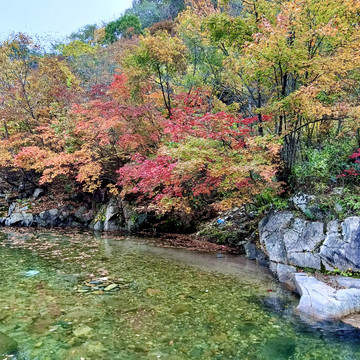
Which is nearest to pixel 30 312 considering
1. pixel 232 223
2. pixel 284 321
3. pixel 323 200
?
pixel 284 321

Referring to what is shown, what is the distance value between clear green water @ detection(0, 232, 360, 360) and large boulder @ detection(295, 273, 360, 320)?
0.26 m

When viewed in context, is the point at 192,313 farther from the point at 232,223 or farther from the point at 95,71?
the point at 95,71

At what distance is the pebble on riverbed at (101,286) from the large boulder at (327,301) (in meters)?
3.60

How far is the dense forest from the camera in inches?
259

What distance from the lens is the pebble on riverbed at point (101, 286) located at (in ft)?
18.0

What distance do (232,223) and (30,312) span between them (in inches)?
292

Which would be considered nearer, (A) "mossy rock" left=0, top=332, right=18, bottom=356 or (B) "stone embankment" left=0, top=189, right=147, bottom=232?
(A) "mossy rock" left=0, top=332, right=18, bottom=356

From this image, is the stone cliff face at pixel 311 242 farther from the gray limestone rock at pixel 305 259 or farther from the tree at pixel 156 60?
the tree at pixel 156 60

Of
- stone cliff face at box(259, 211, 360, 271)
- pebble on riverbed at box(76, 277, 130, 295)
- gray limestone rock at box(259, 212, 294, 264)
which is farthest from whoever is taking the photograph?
gray limestone rock at box(259, 212, 294, 264)

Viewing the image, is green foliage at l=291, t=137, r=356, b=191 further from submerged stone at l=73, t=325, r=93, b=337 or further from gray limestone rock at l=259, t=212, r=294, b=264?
submerged stone at l=73, t=325, r=93, b=337

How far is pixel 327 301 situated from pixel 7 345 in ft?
16.7

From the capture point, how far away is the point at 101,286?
575cm

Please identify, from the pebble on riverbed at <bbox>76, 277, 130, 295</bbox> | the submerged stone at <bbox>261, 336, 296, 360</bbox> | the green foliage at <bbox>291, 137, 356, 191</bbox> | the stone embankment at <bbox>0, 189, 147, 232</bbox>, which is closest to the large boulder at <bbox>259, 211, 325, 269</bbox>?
the green foliage at <bbox>291, 137, 356, 191</bbox>

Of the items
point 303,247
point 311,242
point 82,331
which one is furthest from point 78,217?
point 311,242
